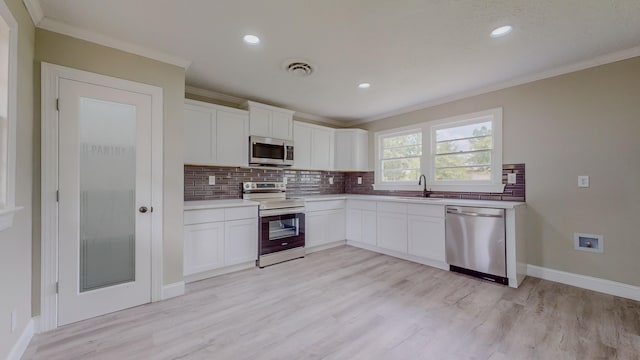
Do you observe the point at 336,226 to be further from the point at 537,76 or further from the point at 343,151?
the point at 537,76

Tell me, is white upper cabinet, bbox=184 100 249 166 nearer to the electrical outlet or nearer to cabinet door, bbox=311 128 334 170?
cabinet door, bbox=311 128 334 170

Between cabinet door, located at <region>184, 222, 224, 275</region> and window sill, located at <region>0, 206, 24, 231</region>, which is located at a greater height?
window sill, located at <region>0, 206, 24, 231</region>

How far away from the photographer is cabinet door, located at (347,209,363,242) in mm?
4477

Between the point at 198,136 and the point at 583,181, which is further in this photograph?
the point at 198,136

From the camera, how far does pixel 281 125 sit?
4145 millimetres

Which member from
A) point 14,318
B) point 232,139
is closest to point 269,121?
point 232,139

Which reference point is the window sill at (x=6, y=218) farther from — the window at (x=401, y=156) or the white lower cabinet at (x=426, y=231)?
the window at (x=401, y=156)

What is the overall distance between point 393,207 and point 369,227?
588 millimetres

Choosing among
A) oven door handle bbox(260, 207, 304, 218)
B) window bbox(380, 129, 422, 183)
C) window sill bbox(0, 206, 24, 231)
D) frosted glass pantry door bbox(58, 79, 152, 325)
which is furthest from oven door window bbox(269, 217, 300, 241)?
window sill bbox(0, 206, 24, 231)

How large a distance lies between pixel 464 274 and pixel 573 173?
167cm

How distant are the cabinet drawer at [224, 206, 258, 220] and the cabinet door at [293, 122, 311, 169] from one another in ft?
4.13

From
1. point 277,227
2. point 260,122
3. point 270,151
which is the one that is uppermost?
point 260,122

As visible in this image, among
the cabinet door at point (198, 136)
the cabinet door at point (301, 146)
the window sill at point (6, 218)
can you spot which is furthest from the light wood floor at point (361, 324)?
the cabinet door at point (301, 146)

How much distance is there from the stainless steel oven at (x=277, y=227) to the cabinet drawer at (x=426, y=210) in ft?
5.31
